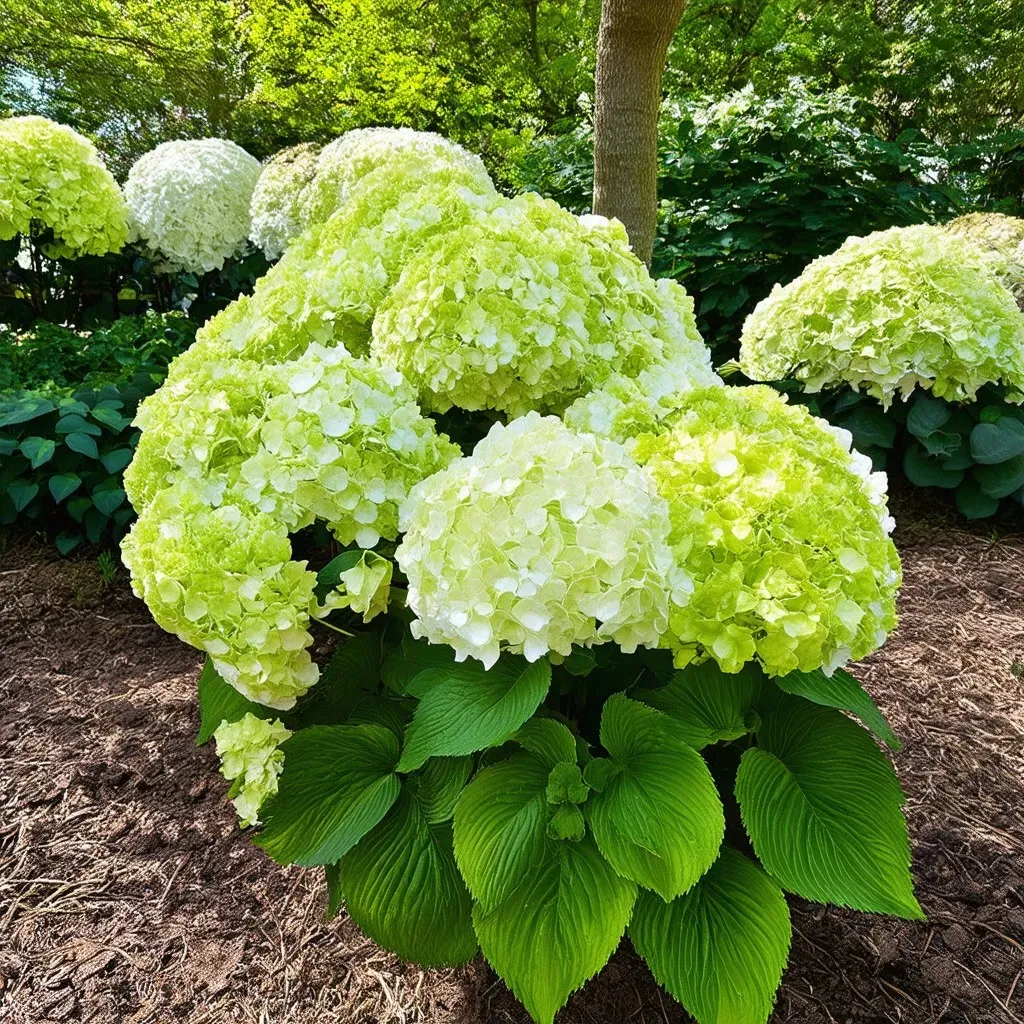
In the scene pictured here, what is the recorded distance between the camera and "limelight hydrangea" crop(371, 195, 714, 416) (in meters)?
1.39

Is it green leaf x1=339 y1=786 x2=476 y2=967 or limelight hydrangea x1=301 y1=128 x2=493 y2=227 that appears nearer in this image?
green leaf x1=339 y1=786 x2=476 y2=967

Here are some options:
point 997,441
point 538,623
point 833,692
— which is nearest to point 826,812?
point 833,692

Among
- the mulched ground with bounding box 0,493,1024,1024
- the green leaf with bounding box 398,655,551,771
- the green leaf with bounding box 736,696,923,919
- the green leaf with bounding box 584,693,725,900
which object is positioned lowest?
the mulched ground with bounding box 0,493,1024,1024

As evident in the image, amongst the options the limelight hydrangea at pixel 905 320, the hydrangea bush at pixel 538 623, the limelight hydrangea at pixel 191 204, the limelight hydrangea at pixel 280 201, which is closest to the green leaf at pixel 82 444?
the limelight hydrangea at pixel 280 201

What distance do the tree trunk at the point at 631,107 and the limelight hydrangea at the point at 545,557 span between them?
203 centimetres

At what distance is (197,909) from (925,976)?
4.88 feet

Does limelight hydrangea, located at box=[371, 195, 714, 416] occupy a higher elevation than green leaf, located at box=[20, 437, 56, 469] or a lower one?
higher

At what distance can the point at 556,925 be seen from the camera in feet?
3.43

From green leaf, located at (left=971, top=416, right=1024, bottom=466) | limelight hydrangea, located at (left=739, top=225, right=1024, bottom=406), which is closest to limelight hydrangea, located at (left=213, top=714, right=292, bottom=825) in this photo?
limelight hydrangea, located at (left=739, top=225, right=1024, bottom=406)

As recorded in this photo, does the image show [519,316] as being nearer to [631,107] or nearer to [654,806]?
[654,806]

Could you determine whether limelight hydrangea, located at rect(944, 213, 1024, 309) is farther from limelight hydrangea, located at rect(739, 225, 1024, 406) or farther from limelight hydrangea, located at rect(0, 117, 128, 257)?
limelight hydrangea, located at rect(0, 117, 128, 257)

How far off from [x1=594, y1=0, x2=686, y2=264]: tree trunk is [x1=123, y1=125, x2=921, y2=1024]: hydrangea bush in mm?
1412

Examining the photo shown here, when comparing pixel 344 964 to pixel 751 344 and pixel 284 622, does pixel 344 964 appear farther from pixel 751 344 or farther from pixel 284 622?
pixel 751 344

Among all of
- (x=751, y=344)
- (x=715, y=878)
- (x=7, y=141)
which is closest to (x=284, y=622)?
(x=715, y=878)
